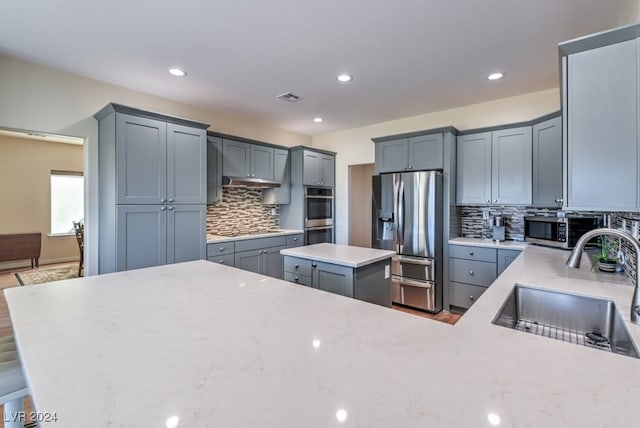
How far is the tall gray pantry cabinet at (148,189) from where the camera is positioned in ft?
9.36

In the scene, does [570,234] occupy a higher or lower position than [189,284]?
higher

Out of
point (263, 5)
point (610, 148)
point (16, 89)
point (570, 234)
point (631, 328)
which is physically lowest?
point (631, 328)

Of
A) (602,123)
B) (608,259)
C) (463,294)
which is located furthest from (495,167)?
(602,123)

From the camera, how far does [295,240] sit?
464cm

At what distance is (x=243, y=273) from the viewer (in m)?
1.75

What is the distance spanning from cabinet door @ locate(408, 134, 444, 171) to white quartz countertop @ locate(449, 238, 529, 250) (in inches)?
37.7

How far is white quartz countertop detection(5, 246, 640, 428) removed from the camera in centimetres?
58

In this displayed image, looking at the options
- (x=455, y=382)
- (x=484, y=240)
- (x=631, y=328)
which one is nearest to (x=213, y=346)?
(x=455, y=382)

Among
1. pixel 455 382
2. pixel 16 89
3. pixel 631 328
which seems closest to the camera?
pixel 455 382

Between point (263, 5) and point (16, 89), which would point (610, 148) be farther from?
point (16, 89)

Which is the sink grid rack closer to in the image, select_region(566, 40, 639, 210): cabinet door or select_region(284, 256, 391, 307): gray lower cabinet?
select_region(566, 40, 639, 210): cabinet door

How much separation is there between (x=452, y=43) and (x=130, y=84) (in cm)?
320

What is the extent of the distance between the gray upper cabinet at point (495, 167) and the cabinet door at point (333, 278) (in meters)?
2.31

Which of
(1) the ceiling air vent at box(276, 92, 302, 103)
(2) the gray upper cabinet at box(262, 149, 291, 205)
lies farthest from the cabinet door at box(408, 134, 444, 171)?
(2) the gray upper cabinet at box(262, 149, 291, 205)
